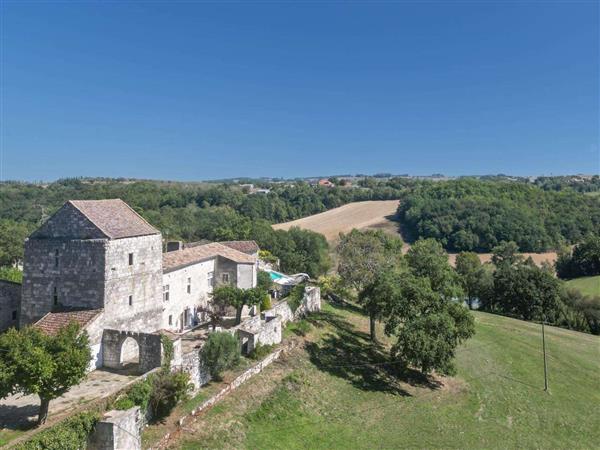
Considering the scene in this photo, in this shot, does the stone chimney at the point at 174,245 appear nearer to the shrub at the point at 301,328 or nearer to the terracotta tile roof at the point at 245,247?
the terracotta tile roof at the point at 245,247

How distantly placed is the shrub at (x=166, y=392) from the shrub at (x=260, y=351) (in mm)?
7518

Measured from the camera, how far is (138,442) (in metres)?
18.9

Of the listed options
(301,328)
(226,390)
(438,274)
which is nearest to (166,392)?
(226,390)

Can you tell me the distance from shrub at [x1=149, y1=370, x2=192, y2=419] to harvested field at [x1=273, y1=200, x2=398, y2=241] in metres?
84.7

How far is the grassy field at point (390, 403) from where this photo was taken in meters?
23.5

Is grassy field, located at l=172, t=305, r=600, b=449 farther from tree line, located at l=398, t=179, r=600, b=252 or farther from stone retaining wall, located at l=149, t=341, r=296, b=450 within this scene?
tree line, located at l=398, t=179, r=600, b=252

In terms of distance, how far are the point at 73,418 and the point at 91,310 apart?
29.7 feet

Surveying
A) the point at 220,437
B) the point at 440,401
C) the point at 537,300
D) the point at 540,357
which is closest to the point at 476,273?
the point at 537,300

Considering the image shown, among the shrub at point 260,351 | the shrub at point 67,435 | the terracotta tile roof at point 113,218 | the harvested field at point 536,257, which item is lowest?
the shrub at point 260,351

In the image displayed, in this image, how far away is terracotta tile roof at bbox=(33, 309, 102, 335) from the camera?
24500mm

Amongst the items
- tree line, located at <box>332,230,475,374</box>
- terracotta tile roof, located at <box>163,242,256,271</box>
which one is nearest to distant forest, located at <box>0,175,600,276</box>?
tree line, located at <box>332,230,475,374</box>

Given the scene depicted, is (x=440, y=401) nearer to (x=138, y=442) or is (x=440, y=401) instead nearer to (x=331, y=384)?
(x=331, y=384)

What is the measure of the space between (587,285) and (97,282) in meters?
85.4

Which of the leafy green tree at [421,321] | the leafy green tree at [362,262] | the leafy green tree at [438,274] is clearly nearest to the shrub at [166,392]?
the leafy green tree at [421,321]
